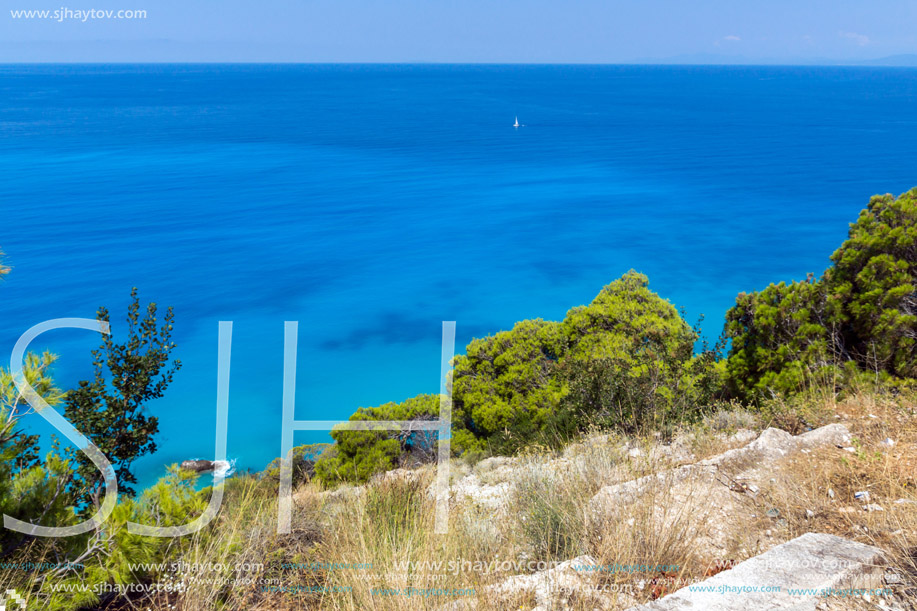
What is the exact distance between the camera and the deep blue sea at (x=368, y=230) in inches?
984

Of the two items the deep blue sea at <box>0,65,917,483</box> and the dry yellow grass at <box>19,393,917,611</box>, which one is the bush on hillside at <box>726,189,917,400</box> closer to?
the dry yellow grass at <box>19,393,917,611</box>

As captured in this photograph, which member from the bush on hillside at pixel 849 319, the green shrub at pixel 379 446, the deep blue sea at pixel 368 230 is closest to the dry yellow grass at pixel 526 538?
the bush on hillside at pixel 849 319

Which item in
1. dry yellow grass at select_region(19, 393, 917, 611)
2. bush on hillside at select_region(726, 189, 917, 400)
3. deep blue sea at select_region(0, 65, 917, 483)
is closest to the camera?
dry yellow grass at select_region(19, 393, 917, 611)

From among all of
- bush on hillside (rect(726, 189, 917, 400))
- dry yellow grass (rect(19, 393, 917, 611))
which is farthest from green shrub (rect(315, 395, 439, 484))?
dry yellow grass (rect(19, 393, 917, 611))

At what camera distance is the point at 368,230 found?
40719mm

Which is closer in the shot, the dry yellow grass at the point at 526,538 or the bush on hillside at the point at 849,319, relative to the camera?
the dry yellow grass at the point at 526,538

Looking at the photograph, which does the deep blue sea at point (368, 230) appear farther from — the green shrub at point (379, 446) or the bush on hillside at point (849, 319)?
the bush on hillside at point (849, 319)

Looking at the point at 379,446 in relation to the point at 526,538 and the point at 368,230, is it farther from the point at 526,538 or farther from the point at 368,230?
the point at 368,230

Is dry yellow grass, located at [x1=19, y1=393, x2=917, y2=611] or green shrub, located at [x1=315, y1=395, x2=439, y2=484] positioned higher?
dry yellow grass, located at [x1=19, y1=393, x2=917, y2=611]

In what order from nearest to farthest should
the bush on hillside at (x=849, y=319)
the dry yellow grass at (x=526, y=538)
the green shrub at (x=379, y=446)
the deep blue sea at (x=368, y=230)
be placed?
the dry yellow grass at (x=526, y=538)
the bush on hillside at (x=849, y=319)
the green shrub at (x=379, y=446)
the deep blue sea at (x=368, y=230)

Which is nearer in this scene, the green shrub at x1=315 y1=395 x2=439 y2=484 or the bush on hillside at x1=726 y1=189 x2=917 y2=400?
the bush on hillside at x1=726 y1=189 x2=917 y2=400

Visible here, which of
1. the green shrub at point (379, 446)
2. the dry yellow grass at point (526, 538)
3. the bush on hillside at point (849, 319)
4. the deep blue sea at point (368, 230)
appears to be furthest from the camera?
the deep blue sea at point (368, 230)

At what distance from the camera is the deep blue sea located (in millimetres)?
25000

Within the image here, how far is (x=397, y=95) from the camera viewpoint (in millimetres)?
135250
